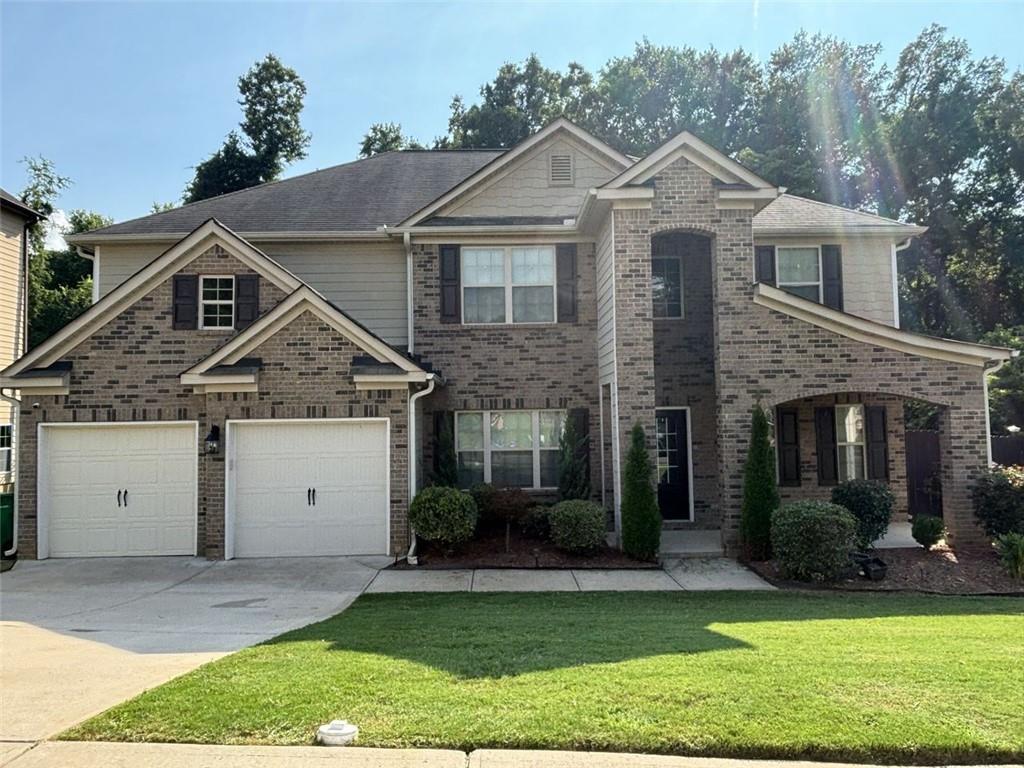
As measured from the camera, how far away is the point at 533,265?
526 inches

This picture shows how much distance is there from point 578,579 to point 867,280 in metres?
9.27

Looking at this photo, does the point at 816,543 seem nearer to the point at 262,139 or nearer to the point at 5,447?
the point at 5,447

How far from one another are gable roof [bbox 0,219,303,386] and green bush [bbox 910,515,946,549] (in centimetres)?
1123

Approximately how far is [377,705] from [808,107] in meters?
35.4

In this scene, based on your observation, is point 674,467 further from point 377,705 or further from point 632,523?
point 377,705

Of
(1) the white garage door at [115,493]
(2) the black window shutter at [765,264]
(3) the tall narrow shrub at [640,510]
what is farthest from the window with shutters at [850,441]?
(1) the white garage door at [115,493]

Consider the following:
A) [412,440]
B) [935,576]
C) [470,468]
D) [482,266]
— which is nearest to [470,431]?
[470,468]

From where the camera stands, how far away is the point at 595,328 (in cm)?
1321

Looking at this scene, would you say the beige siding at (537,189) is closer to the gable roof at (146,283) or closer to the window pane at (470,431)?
the gable roof at (146,283)

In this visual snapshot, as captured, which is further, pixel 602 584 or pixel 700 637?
pixel 602 584

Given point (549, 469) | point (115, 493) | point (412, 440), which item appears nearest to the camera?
point (412, 440)

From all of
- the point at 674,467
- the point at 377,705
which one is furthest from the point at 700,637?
the point at 674,467

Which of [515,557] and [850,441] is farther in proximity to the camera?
[850,441]

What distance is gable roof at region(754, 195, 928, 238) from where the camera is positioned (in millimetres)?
13578
